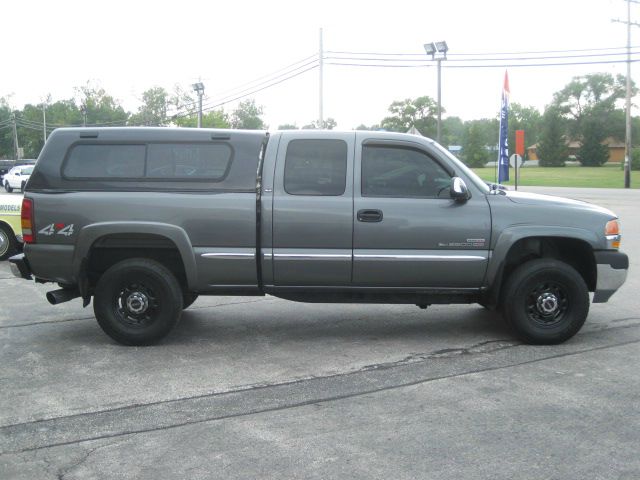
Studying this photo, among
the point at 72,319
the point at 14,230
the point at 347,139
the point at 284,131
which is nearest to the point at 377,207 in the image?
the point at 347,139

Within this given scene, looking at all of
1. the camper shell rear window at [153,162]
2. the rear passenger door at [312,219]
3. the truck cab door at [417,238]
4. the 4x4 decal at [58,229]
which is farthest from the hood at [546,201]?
the 4x4 decal at [58,229]

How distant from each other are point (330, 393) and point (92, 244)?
2632mm

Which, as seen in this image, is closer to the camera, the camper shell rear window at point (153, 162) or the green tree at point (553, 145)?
the camper shell rear window at point (153, 162)

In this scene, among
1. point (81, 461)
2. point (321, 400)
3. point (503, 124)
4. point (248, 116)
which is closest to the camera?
point (81, 461)

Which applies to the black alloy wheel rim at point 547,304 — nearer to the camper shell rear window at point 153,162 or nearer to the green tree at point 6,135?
the camper shell rear window at point 153,162

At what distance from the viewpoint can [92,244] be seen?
237 inches

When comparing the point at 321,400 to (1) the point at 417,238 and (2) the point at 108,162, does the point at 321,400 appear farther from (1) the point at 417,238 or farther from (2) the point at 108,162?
(2) the point at 108,162

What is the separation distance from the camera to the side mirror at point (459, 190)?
19.5ft

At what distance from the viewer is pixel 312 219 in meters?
6.02

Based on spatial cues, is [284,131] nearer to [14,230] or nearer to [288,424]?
[288,424]

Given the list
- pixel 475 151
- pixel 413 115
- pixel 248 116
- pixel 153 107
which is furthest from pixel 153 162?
pixel 475 151

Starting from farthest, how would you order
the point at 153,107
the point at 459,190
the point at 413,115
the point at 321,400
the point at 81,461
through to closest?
the point at 413,115, the point at 153,107, the point at 459,190, the point at 321,400, the point at 81,461

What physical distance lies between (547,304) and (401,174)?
1809 millimetres

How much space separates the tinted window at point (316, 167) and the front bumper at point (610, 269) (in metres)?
2.47
